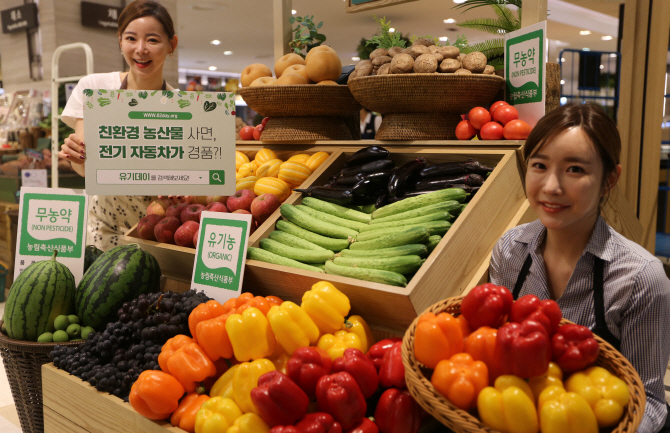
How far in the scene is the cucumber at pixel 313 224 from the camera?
6.47ft

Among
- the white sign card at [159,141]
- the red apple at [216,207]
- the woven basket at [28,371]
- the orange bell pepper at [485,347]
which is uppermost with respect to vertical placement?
the white sign card at [159,141]

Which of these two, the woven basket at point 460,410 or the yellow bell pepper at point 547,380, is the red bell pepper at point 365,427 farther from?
the yellow bell pepper at point 547,380

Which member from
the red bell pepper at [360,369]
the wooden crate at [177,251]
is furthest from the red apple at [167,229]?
the red bell pepper at [360,369]

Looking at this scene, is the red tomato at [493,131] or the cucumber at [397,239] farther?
the red tomato at [493,131]

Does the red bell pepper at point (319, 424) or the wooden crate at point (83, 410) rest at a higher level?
the red bell pepper at point (319, 424)

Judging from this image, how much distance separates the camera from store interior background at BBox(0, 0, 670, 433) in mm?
6293

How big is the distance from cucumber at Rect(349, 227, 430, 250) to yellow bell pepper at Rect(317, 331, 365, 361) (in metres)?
0.36

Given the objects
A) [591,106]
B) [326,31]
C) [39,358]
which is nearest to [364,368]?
[591,106]


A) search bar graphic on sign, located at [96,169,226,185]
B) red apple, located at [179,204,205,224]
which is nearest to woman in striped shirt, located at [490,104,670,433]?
search bar graphic on sign, located at [96,169,226,185]

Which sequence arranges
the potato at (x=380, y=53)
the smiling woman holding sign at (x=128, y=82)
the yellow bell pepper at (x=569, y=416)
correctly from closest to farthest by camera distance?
1. the yellow bell pepper at (x=569, y=416)
2. the potato at (x=380, y=53)
3. the smiling woman holding sign at (x=128, y=82)

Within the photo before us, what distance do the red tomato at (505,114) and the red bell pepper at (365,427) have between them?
130 centimetres

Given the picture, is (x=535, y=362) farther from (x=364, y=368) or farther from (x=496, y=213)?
(x=496, y=213)

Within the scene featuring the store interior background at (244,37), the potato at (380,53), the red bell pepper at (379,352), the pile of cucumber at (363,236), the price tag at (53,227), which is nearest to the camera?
the red bell pepper at (379,352)

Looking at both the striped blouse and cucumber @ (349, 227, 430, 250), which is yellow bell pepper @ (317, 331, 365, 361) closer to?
cucumber @ (349, 227, 430, 250)
